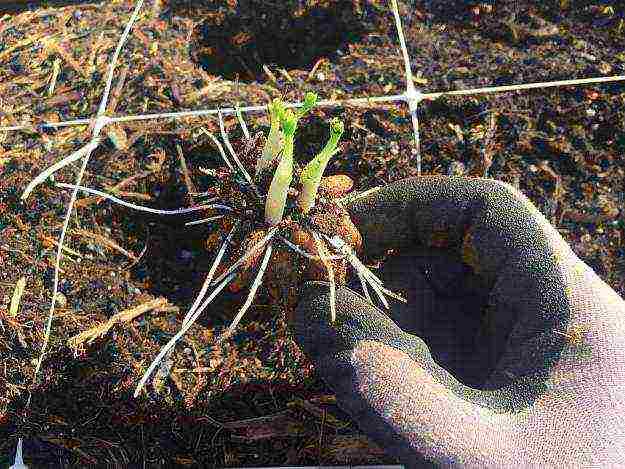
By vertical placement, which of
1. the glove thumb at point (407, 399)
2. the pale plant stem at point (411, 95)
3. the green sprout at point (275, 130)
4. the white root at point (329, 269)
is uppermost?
the green sprout at point (275, 130)

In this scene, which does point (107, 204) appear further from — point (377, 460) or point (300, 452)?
point (377, 460)

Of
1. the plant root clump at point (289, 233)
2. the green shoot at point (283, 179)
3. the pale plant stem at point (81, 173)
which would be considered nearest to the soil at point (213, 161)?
the pale plant stem at point (81, 173)

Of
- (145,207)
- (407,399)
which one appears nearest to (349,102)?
(145,207)

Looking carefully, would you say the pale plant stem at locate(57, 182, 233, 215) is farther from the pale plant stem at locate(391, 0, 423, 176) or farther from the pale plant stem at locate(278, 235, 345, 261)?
the pale plant stem at locate(391, 0, 423, 176)

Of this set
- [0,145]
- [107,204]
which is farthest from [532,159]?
[0,145]

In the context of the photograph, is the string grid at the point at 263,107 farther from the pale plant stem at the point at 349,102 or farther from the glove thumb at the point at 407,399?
the glove thumb at the point at 407,399

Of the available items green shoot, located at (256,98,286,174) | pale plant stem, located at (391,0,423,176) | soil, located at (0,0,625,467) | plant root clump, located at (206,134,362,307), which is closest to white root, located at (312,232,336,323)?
plant root clump, located at (206,134,362,307)

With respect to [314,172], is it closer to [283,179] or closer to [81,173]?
[283,179]
